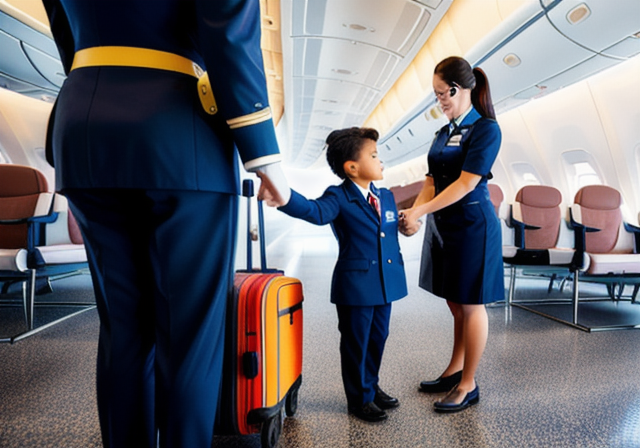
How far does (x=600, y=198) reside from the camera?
4.34m

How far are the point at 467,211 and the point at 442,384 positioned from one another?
0.93 m

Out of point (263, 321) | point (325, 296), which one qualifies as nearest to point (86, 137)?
point (263, 321)

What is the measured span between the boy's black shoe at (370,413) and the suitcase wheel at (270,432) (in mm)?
413

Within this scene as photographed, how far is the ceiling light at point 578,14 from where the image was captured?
306 centimetres

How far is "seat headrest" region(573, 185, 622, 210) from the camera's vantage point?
431 centimetres

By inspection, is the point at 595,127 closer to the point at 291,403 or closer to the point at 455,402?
the point at 455,402

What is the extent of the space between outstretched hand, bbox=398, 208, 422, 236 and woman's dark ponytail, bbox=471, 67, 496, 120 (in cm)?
58

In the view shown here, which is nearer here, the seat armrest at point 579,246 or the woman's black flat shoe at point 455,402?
the woman's black flat shoe at point 455,402

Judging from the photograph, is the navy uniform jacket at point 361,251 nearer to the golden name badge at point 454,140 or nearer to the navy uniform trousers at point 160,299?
the golden name badge at point 454,140

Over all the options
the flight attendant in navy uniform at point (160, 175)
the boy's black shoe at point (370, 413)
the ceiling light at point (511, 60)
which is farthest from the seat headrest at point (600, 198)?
the flight attendant in navy uniform at point (160, 175)

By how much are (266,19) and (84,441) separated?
5.87 meters

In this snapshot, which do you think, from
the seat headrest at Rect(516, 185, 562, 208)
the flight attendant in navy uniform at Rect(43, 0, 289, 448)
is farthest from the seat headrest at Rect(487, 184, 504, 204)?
the flight attendant in navy uniform at Rect(43, 0, 289, 448)

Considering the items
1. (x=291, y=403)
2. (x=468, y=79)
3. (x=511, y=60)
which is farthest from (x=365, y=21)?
(x=291, y=403)

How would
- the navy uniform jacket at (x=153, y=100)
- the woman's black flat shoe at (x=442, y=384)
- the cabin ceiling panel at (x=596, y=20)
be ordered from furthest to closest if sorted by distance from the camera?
1. the cabin ceiling panel at (x=596, y=20)
2. the woman's black flat shoe at (x=442, y=384)
3. the navy uniform jacket at (x=153, y=100)
